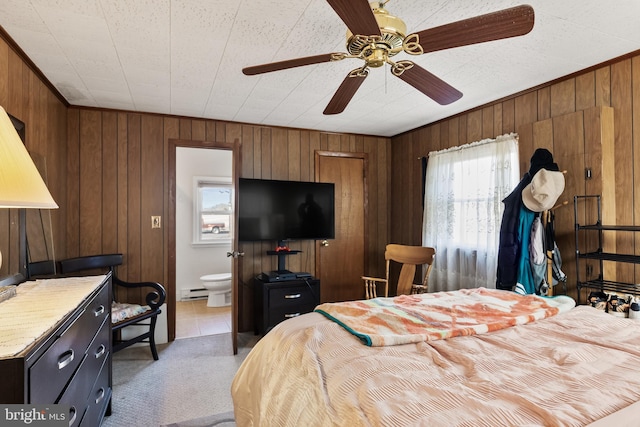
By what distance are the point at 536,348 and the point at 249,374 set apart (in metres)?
1.24

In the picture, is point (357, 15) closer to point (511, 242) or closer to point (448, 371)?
point (448, 371)

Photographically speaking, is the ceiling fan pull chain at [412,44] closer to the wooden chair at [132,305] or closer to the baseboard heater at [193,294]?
the wooden chair at [132,305]

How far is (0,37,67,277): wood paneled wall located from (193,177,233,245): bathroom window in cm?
218

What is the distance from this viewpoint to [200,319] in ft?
14.4

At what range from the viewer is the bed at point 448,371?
2.99 ft

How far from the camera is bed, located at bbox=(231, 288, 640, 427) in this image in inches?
35.9

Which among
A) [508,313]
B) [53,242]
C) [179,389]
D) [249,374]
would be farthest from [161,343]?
[508,313]

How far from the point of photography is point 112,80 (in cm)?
271

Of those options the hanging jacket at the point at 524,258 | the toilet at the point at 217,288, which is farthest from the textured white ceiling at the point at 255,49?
the toilet at the point at 217,288

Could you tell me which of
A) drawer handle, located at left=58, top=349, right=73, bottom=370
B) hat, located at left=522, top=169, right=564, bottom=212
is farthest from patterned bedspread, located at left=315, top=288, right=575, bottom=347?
drawer handle, located at left=58, top=349, right=73, bottom=370

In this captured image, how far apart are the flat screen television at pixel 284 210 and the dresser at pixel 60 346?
1651 millimetres

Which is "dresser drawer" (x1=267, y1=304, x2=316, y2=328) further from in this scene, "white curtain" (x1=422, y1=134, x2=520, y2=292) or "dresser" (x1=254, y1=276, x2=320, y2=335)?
"white curtain" (x1=422, y1=134, x2=520, y2=292)

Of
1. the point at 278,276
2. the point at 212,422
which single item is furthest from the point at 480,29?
the point at 278,276

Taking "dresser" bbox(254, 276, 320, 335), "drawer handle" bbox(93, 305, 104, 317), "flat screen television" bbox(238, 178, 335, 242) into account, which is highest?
"flat screen television" bbox(238, 178, 335, 242)
